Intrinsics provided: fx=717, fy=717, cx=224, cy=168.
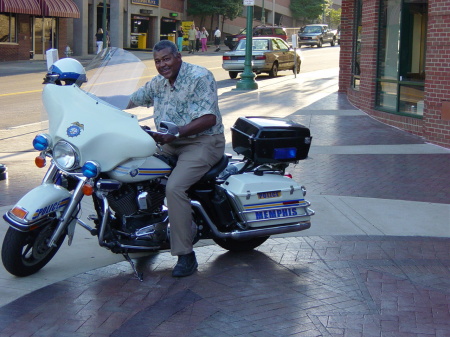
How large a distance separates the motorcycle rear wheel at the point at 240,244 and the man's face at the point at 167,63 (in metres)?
1.55

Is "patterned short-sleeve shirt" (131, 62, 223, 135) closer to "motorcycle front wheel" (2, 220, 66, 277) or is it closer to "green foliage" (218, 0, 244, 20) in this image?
"motorcycle front wheel" (2, 220, 66, 277)

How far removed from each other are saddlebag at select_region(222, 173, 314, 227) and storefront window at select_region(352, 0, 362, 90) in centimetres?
1215

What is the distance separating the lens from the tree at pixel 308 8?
78.8 meters

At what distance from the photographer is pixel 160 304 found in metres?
5.07

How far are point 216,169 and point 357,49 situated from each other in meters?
13.2

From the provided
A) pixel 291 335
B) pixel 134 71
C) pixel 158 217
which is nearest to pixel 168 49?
pixel 134 71

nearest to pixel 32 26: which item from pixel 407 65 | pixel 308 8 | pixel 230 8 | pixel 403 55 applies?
pixel 230 8

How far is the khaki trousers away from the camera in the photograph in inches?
215

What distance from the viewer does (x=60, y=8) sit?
37406 mm

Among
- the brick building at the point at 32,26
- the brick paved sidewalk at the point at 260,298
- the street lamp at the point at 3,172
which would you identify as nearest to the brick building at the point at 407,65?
the brick paved sidewalk at the point at 260,298

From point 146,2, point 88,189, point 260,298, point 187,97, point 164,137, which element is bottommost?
point 260,298

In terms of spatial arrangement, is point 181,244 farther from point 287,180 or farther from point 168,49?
point 168,49

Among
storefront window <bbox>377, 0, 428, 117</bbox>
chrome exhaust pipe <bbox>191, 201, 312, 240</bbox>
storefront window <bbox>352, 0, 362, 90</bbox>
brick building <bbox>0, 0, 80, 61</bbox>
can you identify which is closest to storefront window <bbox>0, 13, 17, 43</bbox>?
brick building <bbox>0, 0, 80, 61</bbox>

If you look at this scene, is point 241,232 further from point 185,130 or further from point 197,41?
point 197,41
